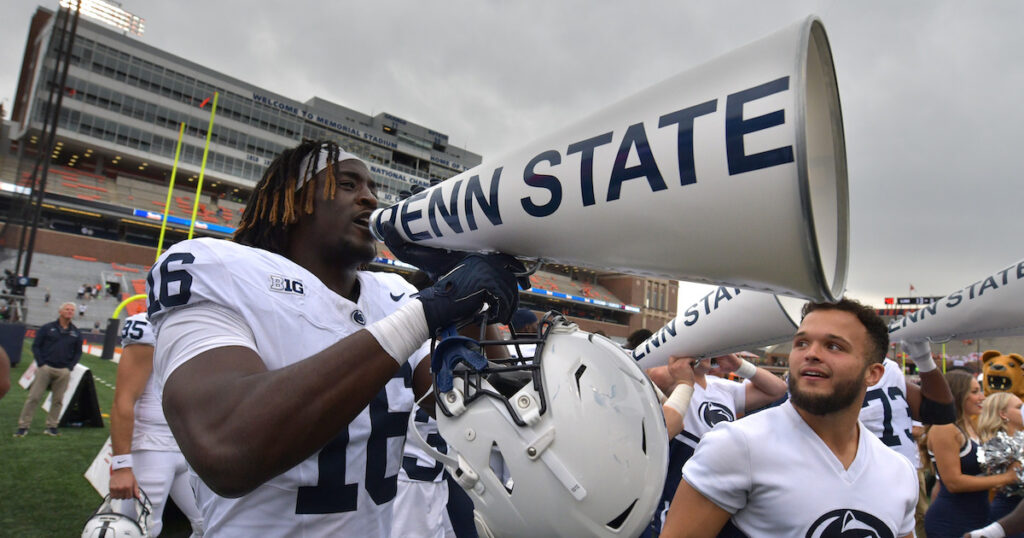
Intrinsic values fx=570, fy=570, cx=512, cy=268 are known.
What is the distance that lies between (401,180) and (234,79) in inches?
524

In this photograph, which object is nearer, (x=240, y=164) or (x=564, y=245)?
(x=564, y=245)

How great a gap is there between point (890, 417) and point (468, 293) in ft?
12.5

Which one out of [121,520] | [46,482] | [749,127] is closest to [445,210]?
[749,127]

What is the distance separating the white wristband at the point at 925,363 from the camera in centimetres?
342

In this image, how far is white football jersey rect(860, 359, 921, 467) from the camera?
377 centimetres

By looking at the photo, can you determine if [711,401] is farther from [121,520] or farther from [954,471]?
[121,520]

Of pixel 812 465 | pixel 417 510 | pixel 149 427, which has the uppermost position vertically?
pixel 812 465

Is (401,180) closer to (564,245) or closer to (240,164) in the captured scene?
(240,164)

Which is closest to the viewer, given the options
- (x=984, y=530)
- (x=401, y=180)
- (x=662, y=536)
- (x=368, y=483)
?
(x=368, y=483)

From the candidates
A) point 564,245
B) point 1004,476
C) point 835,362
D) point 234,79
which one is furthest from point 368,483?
point 234,79

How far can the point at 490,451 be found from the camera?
1110 millimetres

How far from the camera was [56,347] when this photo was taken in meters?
7.57

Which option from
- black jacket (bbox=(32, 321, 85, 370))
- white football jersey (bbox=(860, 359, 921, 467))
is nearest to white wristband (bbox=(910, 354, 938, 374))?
white football jersey (bbox=(860, 359, 921, 467))

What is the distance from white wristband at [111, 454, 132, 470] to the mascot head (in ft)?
19.6
